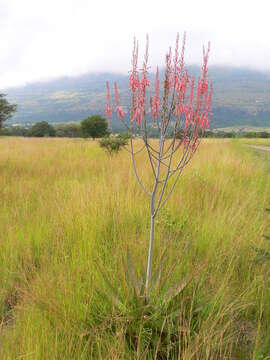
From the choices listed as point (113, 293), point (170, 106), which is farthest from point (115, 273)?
point (170, 106)

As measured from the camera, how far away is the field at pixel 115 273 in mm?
1525

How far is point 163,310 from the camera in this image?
67.7 inches

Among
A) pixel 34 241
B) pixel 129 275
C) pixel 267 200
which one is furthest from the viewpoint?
pixel 267 200

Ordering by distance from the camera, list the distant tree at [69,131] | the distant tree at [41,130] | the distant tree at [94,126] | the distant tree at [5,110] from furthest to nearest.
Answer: the distant tree at [69,131], the distant tree at [41,130], the distant tree at [94,126], the distant tree at [5,110]

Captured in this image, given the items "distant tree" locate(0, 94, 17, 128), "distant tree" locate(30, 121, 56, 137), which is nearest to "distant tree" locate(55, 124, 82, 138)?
"distant tree" locate(30, 121, 56, 137)

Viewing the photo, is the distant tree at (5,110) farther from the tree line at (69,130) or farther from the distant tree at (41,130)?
the distant tree at (41,130)

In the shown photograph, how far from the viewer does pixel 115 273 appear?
6.86 ft

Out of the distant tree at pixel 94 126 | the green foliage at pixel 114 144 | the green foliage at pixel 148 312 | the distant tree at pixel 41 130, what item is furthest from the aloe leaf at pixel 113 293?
the distant tree at pixel 41 130

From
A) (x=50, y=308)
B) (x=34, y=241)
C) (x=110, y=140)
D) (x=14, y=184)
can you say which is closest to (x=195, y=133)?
(x=50, y=308)

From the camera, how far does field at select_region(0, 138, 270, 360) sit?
60.1 inches

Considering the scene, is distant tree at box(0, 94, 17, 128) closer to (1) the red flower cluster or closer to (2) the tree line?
(1) the red flower cluster

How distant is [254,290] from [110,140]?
9545mm

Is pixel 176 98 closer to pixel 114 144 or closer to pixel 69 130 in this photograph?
pixel 114 144

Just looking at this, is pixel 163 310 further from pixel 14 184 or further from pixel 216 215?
pixel 14 184
